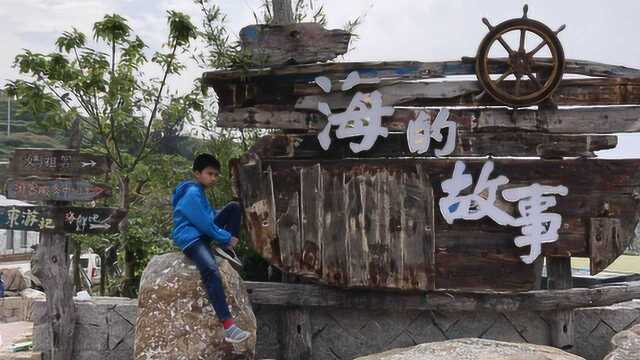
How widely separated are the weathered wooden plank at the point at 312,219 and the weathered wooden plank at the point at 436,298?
0.93ft

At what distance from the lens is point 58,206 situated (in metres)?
6.91

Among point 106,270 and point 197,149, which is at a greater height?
point 197,149

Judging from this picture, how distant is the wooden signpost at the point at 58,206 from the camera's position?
6.82m

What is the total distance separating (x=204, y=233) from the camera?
562 centimetres

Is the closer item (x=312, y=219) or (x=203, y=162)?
(x=203, y=162)

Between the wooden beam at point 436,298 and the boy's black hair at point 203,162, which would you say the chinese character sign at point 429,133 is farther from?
the boy's black hair at point 203,162

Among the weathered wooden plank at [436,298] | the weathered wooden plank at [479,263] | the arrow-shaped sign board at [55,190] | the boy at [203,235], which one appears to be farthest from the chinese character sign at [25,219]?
the weathered wooden plank at [479,263]

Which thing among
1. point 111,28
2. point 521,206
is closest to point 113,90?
point 111,28

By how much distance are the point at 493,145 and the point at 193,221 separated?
319 centimetres

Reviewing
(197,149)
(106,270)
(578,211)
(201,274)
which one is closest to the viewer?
(201,274)

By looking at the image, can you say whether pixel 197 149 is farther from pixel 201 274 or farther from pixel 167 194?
pixel 201 274

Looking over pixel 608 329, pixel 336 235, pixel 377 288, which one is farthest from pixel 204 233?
pixel 608 329

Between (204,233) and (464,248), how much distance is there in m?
2.72

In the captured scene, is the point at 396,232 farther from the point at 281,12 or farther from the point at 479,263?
the point at 281,12
